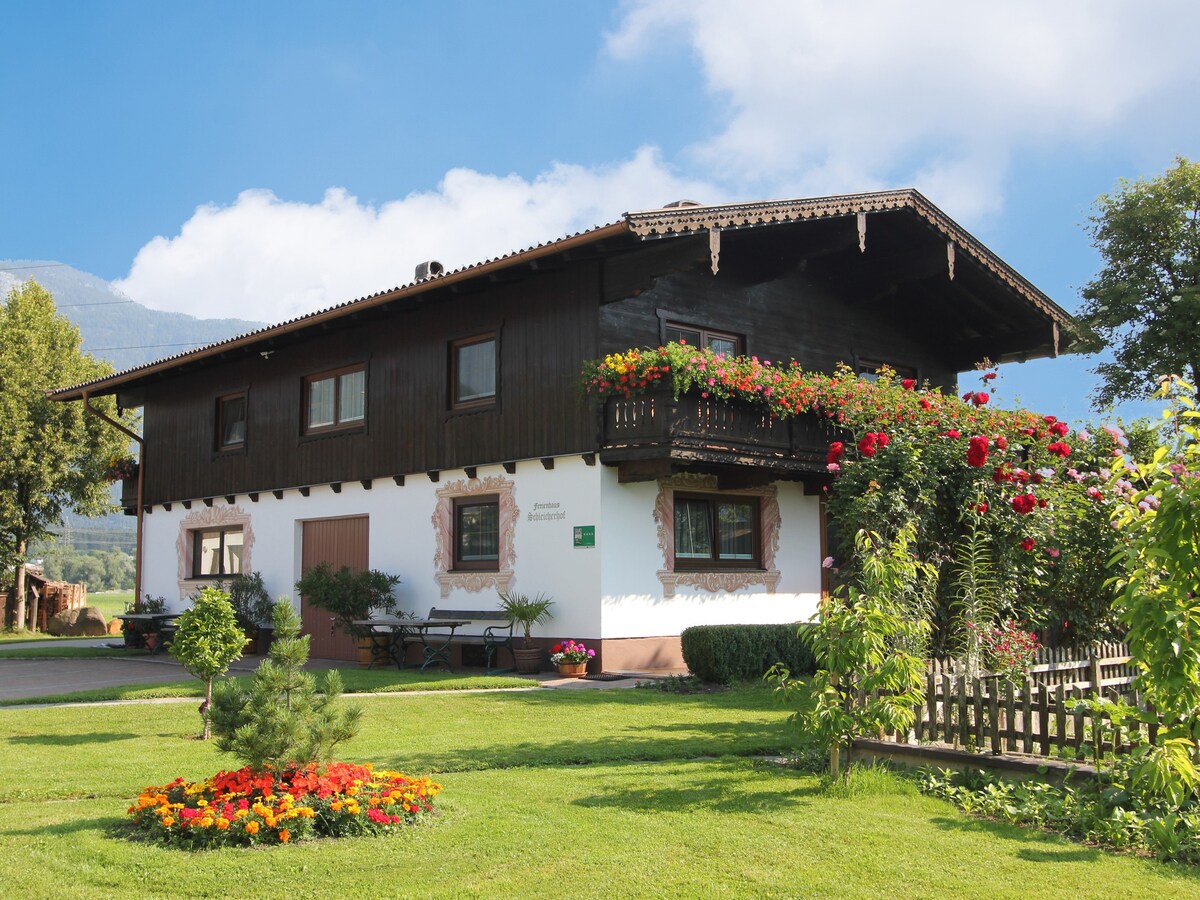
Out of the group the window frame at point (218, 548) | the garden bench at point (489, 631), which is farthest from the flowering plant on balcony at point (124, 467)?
the garden bench at point (489, 631)

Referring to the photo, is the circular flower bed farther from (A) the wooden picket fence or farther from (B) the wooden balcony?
(B) the wooden balcony

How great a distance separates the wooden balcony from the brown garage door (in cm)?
611

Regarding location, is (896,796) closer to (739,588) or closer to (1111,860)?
(1111,860)

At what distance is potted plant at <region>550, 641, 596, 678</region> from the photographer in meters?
15.0

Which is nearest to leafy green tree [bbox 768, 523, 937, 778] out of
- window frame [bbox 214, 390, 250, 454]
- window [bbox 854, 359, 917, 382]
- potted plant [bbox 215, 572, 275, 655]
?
window [bbox 854, 359, 917, 382]

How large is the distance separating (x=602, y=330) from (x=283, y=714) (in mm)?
10002

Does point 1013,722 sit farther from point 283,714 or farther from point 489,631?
point 489,631

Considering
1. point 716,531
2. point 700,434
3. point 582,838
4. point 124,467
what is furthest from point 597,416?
point 124,467

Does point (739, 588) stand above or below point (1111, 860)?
above

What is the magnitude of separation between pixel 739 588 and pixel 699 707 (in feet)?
18.1

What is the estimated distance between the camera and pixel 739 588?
16.9 m

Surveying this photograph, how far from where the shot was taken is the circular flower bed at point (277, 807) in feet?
19.5

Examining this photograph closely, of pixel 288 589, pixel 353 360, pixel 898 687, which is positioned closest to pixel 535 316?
pixel 353 360

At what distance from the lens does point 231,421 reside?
75.1ft
